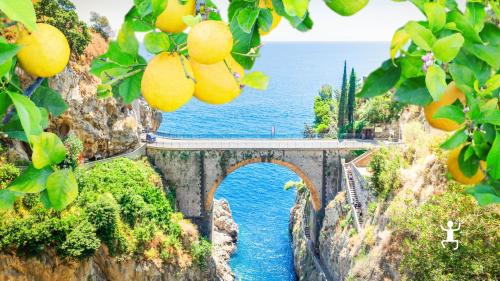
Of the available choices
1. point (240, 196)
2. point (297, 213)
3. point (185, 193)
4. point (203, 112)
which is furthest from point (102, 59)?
point (203, 112)

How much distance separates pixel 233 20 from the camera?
1345 millimetres

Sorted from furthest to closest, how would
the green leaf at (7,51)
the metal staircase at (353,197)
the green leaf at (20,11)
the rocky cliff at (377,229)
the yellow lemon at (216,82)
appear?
the metal staircase at (353,197) → the rocky cliff at (377,229) → the yellow lemon at (216,82) → the green leaf at (7,51) → the green leaf at (20,11)

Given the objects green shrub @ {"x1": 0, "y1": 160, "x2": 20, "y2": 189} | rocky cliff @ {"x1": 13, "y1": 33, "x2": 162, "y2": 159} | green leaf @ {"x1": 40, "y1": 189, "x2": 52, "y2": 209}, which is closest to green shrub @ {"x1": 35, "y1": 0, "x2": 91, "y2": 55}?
rocky cliff @ {"x1": 13, "y1": 33, "x2": 162, "y2": 159}

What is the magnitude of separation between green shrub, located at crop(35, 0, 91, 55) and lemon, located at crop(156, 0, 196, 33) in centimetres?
1984

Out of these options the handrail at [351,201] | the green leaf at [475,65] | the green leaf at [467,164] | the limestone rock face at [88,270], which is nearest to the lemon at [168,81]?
the green leaf at [475,65]

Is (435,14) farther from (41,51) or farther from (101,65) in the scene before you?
(41,51)

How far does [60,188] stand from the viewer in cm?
150

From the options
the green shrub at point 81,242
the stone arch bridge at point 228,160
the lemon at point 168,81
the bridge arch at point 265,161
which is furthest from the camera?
the bridge arch at point 265,161

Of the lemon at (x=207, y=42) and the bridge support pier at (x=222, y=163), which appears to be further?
the bridge support pier at (x=222, y=163)

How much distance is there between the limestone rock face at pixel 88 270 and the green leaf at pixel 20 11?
16248 mm

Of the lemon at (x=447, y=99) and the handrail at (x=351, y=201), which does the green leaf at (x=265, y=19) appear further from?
the handrail at (x=351, y=201)

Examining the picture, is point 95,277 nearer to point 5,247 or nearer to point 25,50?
point 5,247

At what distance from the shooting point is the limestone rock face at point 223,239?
28.1 m

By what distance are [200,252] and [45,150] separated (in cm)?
2252
